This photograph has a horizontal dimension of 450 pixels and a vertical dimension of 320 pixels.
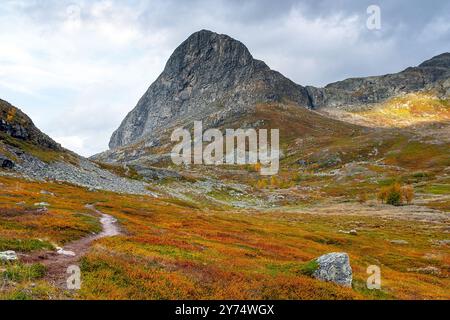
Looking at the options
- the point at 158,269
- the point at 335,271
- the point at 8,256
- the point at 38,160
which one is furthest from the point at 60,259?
the point at 38,160

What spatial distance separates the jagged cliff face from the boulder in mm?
97435

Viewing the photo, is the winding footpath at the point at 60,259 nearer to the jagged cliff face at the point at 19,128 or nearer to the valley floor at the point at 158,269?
the valley floor at the point at 158,269

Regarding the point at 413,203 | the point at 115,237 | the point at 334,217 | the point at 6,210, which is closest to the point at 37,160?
the point at 6,210

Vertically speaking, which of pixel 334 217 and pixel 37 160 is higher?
pixel 37 160

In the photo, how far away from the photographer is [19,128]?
11312 centimetres

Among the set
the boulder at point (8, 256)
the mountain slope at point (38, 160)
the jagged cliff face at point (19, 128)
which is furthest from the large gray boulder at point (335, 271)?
the jagged cliff face at point (19, 128)

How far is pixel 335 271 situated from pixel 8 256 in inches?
823

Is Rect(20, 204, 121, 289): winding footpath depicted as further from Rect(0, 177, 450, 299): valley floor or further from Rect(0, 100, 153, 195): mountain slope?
Rect(0, 100, 153, 195): mountain slope

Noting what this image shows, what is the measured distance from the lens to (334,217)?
361 feet

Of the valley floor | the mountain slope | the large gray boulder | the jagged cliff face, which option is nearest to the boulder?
the valley floor

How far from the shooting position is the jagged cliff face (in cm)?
10931

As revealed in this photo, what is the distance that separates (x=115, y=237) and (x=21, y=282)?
1570 centimetres

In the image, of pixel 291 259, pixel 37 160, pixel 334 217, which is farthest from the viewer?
pixel 334 217
